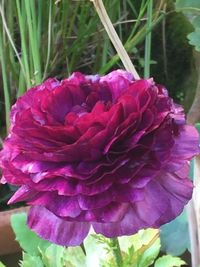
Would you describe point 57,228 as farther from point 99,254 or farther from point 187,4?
point 187,4

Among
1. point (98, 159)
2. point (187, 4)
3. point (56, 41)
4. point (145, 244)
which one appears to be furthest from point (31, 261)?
point (56, 41)

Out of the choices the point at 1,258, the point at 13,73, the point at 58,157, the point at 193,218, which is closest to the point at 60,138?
the point at 58,157

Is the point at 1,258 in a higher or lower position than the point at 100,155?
lower

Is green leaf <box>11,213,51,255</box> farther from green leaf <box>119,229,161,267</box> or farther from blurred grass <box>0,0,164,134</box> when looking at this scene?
blurred grass <box>0,0,164,134</box>

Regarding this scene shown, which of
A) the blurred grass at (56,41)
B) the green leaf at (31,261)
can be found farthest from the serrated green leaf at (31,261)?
the blurred grass at (56,41)

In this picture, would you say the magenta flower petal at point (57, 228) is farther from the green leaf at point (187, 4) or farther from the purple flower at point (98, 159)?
the green leaf at point (187, 4)

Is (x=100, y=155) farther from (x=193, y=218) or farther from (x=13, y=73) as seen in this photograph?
(x=13, y=73)

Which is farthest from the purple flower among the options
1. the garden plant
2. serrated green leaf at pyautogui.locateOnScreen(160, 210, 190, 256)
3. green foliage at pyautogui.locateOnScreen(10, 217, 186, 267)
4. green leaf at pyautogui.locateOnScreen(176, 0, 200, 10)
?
green leaf at pyautogui.locateOnScreen(176, 0, 200, 10)
